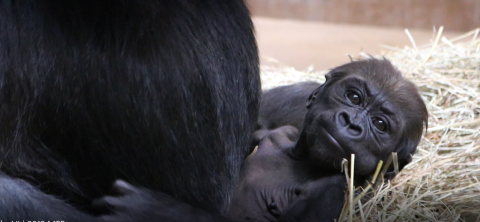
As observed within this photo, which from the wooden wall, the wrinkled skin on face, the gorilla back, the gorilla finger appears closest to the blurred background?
the wooden wall

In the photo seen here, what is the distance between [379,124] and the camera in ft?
5.49

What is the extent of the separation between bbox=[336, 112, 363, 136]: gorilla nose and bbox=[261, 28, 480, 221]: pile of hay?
7.4 inches

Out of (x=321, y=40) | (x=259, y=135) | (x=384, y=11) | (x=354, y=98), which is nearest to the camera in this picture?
(x=354, y=98)

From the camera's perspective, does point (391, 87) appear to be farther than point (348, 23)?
No

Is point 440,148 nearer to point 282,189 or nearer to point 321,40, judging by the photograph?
point 282,189

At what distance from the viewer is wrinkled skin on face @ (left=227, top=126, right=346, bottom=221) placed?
1.53m

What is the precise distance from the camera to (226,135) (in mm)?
1314

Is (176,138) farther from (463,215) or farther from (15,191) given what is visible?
(463,215)

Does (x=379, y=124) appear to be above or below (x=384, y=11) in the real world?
above

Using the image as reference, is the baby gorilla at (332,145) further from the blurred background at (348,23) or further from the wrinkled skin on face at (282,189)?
the blurred background at (348,23)

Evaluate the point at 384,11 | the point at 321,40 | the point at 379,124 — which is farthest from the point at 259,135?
the point at 384,11

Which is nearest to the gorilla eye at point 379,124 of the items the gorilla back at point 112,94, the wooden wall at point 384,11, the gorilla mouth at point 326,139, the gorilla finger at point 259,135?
the gorilla mouth at point 326,139

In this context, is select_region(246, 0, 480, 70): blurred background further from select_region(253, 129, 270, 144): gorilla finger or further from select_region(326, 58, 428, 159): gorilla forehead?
select_region(326, 58, 428, 159): gorilla forehead

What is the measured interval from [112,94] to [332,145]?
671mm
